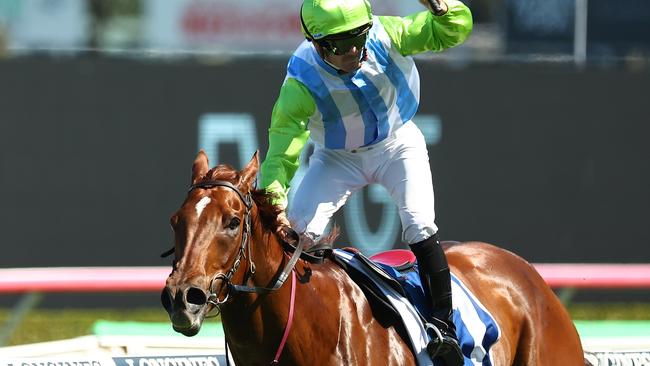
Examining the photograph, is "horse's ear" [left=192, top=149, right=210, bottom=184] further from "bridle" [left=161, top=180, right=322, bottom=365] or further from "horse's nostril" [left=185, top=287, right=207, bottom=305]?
"horse's nostril" [left=185, top=287, right=207, bottom=305]

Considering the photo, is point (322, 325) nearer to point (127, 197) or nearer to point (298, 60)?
point (298, 60)

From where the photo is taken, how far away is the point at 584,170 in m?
8.95

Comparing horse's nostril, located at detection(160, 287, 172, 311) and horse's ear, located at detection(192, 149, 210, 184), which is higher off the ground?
horse's ear, located at detection(192, 149, 210, 184)

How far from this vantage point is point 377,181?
420cm

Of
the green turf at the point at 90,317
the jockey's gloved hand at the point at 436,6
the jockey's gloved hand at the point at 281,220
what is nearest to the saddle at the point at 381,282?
the jockey's gloved hand at the point at 281,220

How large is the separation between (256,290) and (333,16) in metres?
0.89

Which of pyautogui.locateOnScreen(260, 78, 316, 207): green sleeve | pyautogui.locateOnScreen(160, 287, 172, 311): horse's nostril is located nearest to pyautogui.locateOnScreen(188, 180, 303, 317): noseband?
pyautogui.locateOnScreen(160, 287, 172, 311): horse's nostril

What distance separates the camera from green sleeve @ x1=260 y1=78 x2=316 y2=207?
3.65 m

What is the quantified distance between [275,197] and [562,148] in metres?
5.76

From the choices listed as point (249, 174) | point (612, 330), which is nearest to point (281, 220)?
point (249, 174)

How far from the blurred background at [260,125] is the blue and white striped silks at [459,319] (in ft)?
14.2

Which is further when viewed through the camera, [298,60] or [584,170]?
[584,170]

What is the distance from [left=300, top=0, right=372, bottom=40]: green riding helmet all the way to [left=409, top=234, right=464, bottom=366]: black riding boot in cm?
80

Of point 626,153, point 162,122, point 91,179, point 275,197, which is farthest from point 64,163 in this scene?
point 275,197
